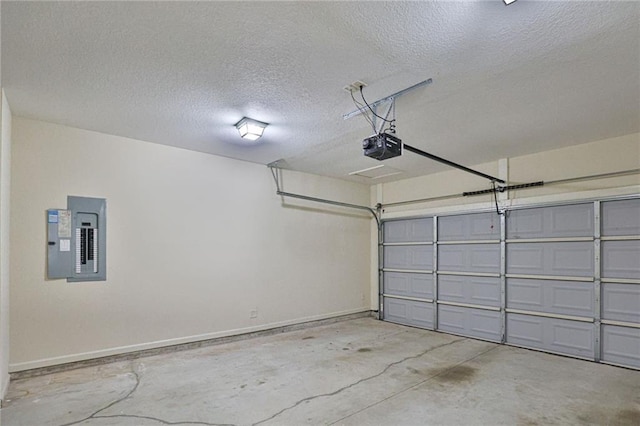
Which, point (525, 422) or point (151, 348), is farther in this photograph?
point (151, 348)

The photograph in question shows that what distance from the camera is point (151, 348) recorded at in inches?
170

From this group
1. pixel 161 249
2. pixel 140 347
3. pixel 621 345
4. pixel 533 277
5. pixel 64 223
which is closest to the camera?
pixel 64 223

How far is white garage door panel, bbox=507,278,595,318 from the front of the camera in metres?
4.39

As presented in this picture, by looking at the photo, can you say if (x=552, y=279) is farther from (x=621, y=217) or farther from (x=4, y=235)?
(x=4, y=235)

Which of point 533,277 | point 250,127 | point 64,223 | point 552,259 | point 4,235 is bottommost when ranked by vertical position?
point 533,277

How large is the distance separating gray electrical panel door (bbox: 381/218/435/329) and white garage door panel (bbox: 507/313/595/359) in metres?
1.37

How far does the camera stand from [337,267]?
259 inches

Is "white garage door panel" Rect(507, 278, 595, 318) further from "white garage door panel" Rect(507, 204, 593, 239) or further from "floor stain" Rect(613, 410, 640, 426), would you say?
"floor stain" Rect(613, 410, 640, 426)

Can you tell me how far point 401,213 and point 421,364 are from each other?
3174 mm

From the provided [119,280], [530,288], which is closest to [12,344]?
[119,280]

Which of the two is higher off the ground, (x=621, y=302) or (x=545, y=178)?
(x=545, y=178)

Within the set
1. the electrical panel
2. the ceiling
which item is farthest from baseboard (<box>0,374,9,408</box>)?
the ceiling

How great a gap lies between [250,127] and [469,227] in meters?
3.93

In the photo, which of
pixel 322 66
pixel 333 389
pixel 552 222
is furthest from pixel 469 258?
pixel 322 66
